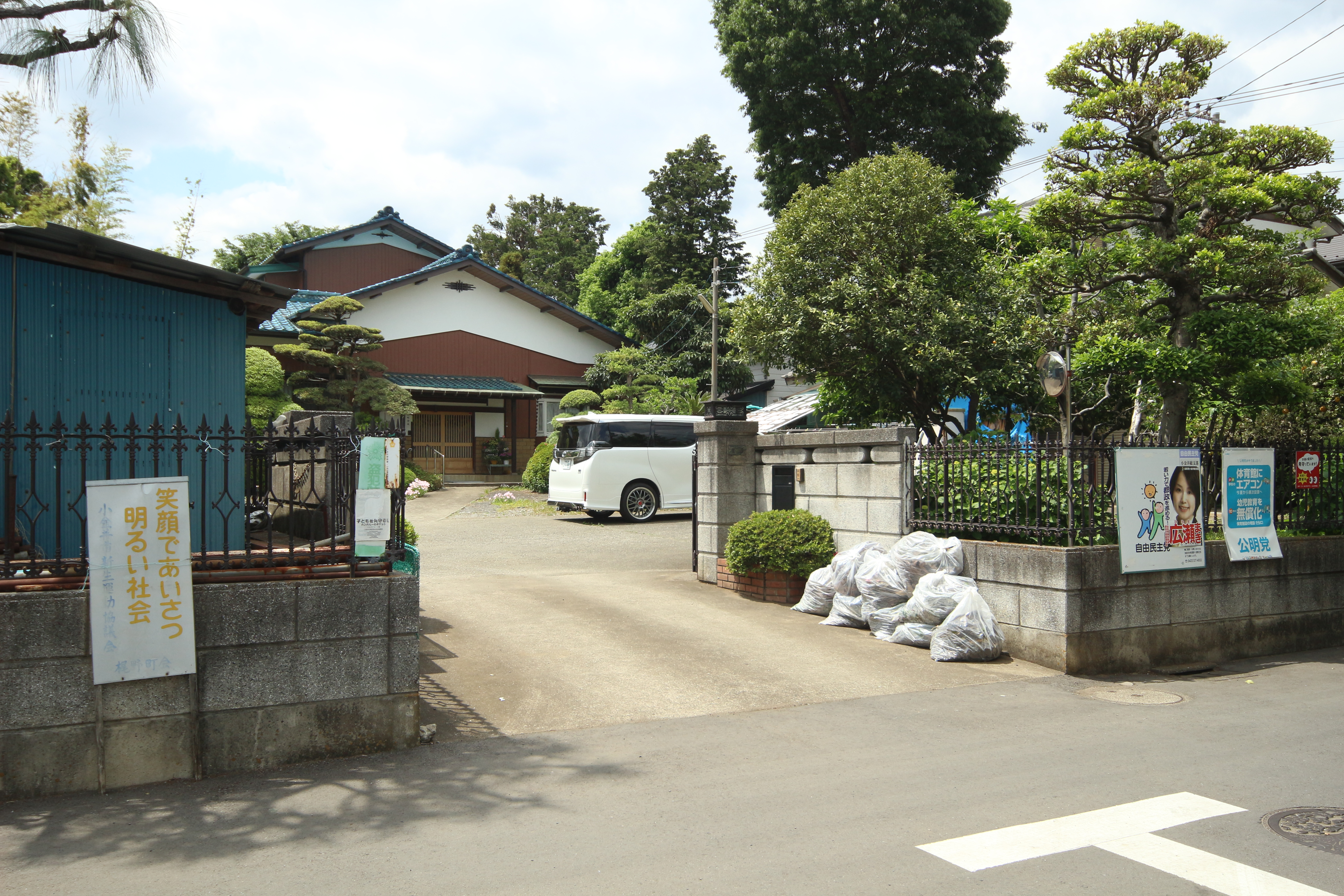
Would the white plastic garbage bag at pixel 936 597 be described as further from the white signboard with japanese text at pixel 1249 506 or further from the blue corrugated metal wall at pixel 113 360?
the blue corrugated metal wall at pixel 113 360

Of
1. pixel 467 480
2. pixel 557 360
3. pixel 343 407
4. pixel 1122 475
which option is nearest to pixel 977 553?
pixel 1122 475

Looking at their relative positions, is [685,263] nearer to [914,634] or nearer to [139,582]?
[914,634]

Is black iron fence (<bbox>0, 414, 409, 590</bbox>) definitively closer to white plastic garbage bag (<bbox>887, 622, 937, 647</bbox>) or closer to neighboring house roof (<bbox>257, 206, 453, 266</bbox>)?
white plastic garbage bag (<bbox>887, 622, 937, 647</bbox>)

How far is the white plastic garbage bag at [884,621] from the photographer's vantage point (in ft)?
29.1

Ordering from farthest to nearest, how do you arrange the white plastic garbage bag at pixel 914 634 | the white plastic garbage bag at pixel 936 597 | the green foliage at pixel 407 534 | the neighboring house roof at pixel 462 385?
the neighboring house roof at pixel 462 385
the white plastic garbage bag at pixel 914 634
the white plastic garbage bag at pixel 936 597
the green foliage at pixel 407 534

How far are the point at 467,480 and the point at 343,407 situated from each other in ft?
18.5

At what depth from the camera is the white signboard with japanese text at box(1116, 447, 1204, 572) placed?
27.5ft

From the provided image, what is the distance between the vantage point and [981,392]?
563 inches

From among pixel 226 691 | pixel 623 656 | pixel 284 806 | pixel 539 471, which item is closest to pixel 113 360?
pixel 226 691

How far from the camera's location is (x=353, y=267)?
30984mm

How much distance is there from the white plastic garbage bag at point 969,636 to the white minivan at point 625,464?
34.5 feet

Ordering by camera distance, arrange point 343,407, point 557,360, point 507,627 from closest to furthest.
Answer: point 507,627 → point 343,407 → point 557,360

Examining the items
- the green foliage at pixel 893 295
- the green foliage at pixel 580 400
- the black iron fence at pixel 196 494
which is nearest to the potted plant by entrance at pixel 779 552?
the green foliage at pixel 893 295

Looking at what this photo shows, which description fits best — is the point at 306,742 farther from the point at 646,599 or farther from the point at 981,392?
the point at 981,392
